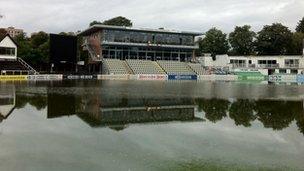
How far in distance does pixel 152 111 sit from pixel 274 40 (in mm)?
100006

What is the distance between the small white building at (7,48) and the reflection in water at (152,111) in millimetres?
47886

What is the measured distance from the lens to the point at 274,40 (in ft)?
393

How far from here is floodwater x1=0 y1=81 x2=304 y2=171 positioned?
1339 centimetres

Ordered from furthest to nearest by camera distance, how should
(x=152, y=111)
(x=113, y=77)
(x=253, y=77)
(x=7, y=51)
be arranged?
(x=253, y=77) < (x=113, y=77) < (x=7, y=51) < (x=152, y=111)

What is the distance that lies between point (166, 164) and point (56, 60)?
235ft

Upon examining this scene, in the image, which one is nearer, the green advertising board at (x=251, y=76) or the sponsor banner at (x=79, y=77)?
the sponsor banner at (x=79, y=77)

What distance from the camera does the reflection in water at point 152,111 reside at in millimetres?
23562

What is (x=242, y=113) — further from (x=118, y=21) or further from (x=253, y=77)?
(x=118, y=21)

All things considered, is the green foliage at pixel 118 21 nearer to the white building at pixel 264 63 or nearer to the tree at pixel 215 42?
the tree at pixel 215 42

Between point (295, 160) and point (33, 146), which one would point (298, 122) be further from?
point (33, 146)

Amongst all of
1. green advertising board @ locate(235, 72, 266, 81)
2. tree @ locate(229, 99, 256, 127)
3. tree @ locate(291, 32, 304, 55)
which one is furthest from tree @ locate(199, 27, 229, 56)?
tree @ locate(229, 99, 256, 127)

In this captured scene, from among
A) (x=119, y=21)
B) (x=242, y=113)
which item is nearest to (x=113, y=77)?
(x=119, y=21)

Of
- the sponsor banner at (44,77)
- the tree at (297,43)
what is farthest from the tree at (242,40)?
the sponsor banner at (44,77)

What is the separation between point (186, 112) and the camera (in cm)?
2741
